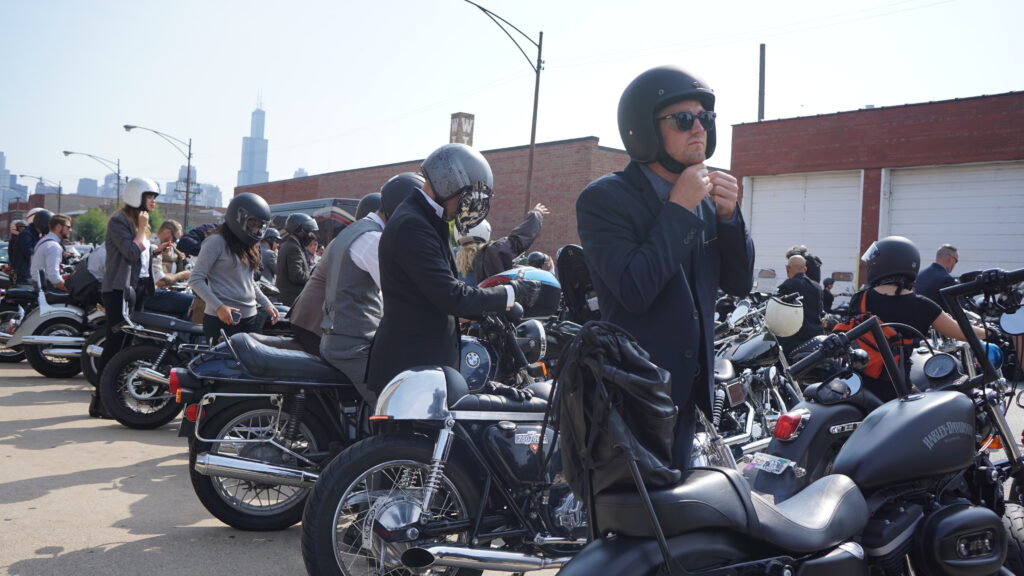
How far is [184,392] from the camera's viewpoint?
4.68 metres

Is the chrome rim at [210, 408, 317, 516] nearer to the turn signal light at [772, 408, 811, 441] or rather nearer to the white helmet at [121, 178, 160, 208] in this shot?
the turn signal light at [772, 408, 811, 441]

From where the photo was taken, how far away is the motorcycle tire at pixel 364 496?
3447 mm

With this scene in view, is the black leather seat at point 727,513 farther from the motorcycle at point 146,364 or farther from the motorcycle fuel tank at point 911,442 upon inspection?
the motorcycle at point 146,364

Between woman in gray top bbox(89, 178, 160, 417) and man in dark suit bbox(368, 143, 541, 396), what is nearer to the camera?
man in dark suit bbox(368, 143, 541, 396)

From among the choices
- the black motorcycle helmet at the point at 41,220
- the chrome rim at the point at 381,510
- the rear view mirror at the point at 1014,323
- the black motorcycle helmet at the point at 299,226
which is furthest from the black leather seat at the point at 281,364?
the black motorcycle helmet at the point at 41,220

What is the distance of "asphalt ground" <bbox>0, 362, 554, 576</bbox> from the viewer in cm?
423

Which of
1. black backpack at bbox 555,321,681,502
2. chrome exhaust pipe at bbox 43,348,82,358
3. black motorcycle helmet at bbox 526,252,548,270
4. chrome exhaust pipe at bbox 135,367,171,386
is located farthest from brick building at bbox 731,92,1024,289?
black backpack at bbox 555,321,681,502

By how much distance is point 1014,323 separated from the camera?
9.76ft

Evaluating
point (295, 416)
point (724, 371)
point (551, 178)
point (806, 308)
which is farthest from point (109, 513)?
point (551, 178)

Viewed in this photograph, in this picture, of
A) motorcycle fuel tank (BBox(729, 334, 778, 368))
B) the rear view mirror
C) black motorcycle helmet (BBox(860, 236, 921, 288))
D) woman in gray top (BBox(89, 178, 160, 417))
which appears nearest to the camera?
the rear view mirror

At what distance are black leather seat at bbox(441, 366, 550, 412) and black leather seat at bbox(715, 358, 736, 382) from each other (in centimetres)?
174

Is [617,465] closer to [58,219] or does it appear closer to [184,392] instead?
[184,392]

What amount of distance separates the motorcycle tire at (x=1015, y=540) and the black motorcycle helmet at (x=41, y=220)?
1191 centimetres

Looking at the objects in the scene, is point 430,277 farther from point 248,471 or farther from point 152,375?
point 152,375
